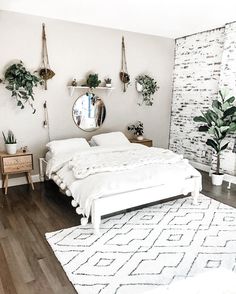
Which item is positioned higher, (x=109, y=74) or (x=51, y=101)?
(x=109, y=74)

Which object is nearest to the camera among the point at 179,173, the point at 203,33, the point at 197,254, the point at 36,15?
the point at 197,254

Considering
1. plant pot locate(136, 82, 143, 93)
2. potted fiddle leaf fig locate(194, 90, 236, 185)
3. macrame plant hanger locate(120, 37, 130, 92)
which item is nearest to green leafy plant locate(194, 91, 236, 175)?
potted fiddle leaf fig locate(194, 90, 236, 185)

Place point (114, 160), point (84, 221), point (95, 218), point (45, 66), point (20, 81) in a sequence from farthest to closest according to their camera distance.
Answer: point (45, 66)
point (20, 81)
point (114, 160)
point (84, 221)
point (95, 218)

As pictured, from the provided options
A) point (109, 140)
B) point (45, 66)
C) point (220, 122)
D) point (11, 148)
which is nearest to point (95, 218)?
point (11, 148)

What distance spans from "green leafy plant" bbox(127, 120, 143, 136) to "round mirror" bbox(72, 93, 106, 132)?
2.14 feet

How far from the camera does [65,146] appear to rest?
13.3 feet

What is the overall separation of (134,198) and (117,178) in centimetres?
31

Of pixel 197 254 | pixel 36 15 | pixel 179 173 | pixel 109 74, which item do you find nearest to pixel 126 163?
pixel 179 173

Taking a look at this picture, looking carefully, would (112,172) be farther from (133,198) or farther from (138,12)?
(138,12)

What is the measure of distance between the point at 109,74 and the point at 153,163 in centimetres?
227

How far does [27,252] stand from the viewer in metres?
2.36

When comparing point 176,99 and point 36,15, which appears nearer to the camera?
point 36,15

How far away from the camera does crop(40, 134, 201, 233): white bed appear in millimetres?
2653

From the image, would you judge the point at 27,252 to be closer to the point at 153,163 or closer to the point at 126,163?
the point at 126,163
